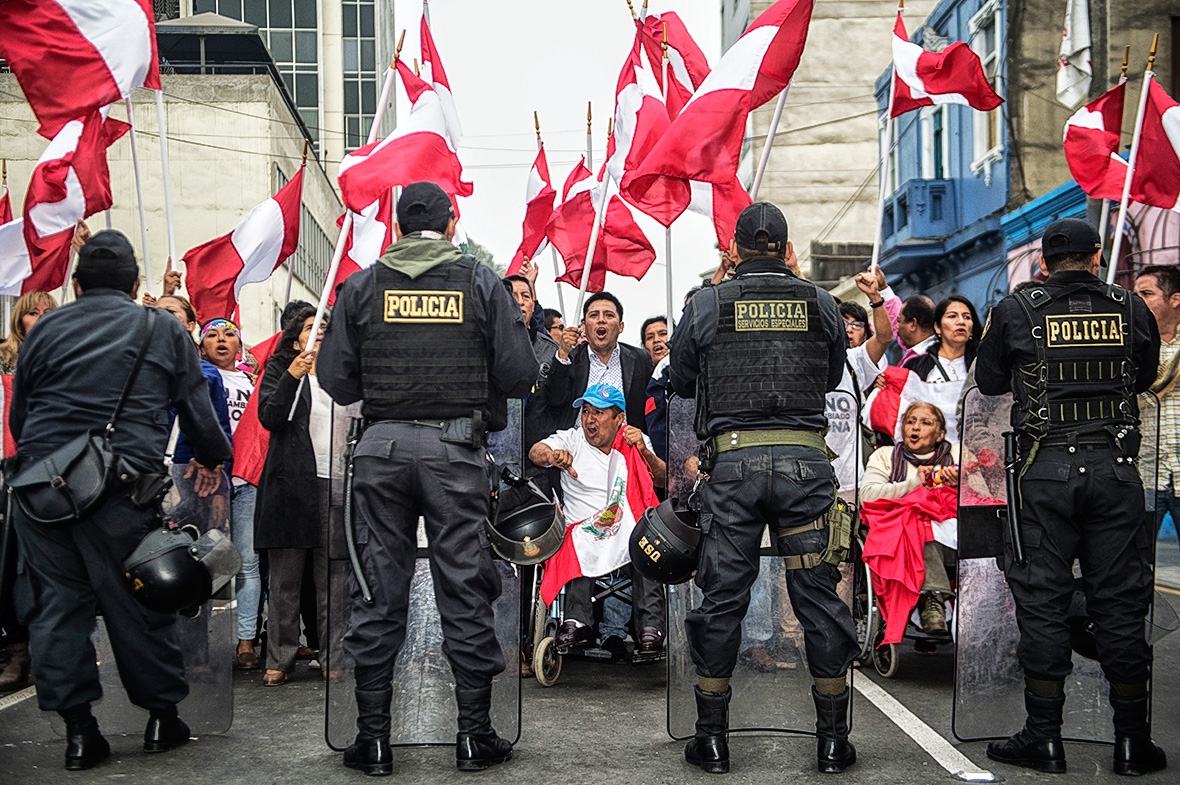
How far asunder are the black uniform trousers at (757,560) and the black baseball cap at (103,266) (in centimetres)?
266

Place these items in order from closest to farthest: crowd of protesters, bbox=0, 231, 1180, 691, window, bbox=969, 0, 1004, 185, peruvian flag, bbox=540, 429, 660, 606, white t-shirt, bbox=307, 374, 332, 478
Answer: crowd of protesters, bbox=0, 231, 1180, 691 → peruvian flag, bbox=540, 429, 660, 606 → white t-shirt, bbox=307, 374, 332, 478 → window, bbox=969, 0, 1004, 185

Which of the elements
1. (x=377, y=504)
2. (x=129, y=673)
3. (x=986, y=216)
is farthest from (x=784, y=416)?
(x=986, y=216)

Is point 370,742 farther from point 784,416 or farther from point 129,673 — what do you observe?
point 784,416

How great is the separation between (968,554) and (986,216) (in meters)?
17.9

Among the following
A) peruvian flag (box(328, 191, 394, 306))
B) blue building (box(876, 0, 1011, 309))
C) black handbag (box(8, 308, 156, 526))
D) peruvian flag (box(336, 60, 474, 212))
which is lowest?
black handbag (box(8, 308, 156, 526))

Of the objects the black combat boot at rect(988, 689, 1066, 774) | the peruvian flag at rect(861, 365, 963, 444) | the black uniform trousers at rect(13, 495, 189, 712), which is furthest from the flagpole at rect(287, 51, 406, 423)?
the black combat boot at rect(988, 689, 1066, 774)

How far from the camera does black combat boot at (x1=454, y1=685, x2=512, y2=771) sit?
16.9 feet

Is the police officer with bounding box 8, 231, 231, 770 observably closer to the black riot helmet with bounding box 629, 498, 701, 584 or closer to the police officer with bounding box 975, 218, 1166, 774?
the black riot helmet with bounding box 629, 498, 701, 584

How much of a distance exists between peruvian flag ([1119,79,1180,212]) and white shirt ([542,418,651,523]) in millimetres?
3688

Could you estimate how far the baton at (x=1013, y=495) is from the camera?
A: 5.28m

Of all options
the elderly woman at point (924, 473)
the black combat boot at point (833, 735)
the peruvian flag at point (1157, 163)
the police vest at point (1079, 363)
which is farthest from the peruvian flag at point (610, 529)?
the peruvian flag at point (1157, 163)

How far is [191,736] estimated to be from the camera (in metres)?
5.69

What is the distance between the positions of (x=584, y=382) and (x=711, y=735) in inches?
131

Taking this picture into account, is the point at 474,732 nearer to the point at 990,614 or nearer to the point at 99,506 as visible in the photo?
the point at 99,506
